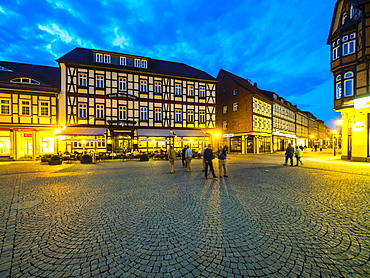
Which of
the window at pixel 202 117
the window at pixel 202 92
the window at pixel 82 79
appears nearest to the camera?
the window at pixel 82 79

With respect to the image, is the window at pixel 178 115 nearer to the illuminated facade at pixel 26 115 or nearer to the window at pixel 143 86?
the window at pixel 143 86

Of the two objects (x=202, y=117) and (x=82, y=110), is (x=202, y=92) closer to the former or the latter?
(x=202, y=117)

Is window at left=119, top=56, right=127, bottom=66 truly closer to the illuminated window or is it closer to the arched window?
the illuminated window

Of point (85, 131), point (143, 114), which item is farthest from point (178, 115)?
point (85, 131)

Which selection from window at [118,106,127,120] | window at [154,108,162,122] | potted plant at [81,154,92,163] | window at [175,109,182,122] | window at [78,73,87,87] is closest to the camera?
potted plant at [81,154,92,163]

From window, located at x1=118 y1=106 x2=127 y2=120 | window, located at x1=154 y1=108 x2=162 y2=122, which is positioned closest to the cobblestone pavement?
window, located at x1=118 y1=106 x2=127 y2=120

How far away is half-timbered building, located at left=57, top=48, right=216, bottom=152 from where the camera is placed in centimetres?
2144

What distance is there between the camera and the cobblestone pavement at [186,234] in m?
2.62

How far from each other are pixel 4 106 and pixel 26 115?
220cm

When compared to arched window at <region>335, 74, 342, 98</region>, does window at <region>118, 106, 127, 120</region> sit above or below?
below

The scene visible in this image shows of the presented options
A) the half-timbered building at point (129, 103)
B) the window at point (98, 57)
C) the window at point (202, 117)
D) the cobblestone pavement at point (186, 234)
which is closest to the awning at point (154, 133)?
the half-timbered building at point (129, 103)

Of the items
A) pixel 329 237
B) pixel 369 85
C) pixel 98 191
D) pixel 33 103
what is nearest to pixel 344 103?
pixel 369 85

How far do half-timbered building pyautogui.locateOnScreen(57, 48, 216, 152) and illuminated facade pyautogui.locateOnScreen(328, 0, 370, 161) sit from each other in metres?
15.1

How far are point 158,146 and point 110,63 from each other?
1342 cm
